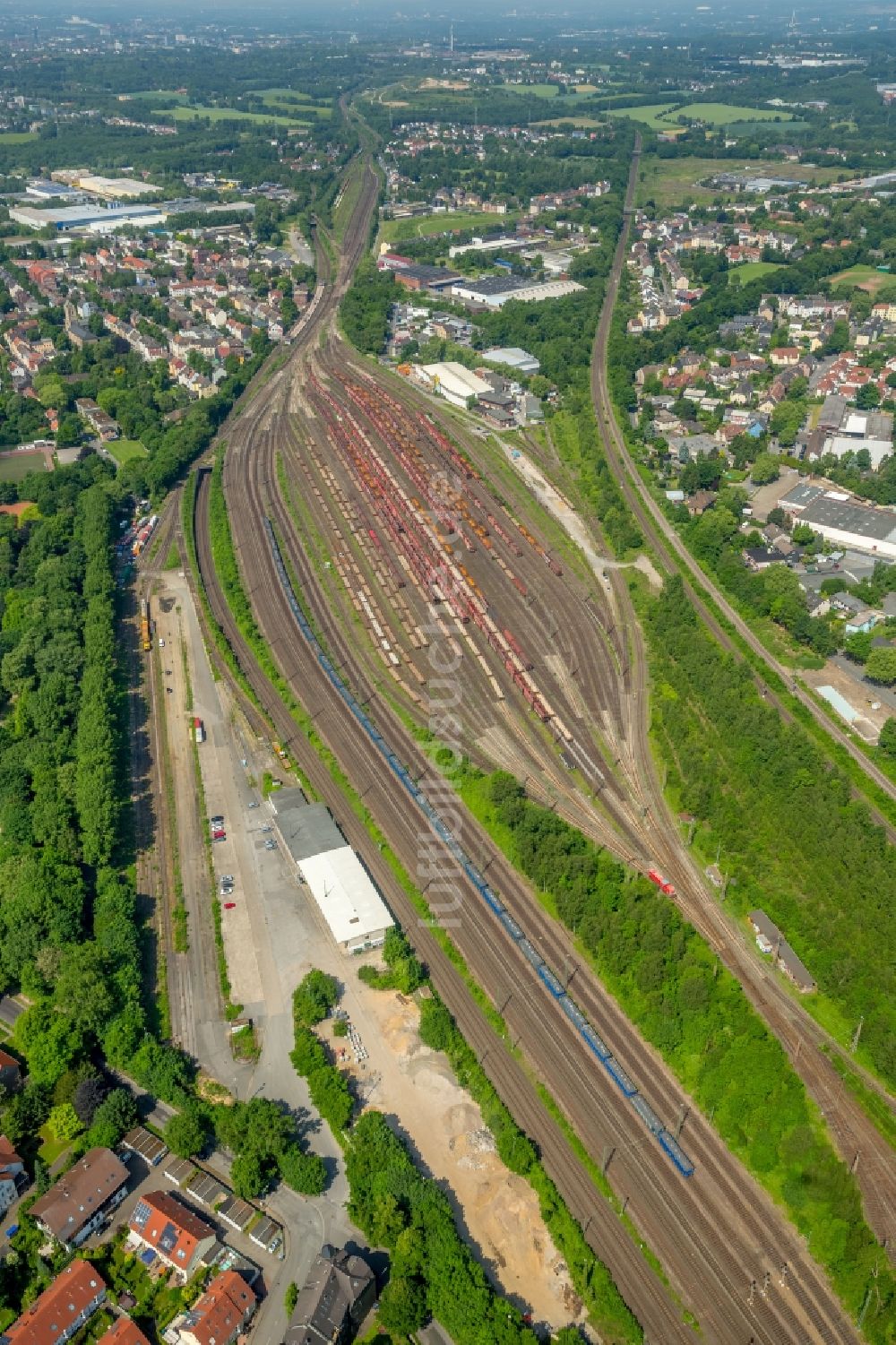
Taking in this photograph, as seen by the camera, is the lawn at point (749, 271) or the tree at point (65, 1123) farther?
the lawn at point (749, 271)

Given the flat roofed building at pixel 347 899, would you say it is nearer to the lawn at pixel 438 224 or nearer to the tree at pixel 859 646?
the tree at pixel 859 646

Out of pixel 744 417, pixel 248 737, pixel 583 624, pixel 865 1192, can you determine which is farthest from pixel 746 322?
pixel 865 1192

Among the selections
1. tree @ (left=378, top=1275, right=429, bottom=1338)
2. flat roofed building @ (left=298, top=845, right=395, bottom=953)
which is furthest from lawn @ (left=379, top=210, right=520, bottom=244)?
tree @ (left=378, top=1275, right=429, bottom=1338)

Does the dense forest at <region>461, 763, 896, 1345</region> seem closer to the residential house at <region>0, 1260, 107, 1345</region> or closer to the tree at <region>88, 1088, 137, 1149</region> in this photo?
the tree at <region>88, 1088, 137, 1149</region>

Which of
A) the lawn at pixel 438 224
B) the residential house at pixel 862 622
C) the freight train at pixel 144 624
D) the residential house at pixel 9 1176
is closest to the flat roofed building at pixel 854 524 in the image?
the residential house at pixel 862 622

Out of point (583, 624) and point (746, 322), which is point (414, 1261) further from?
point (746, 322)
